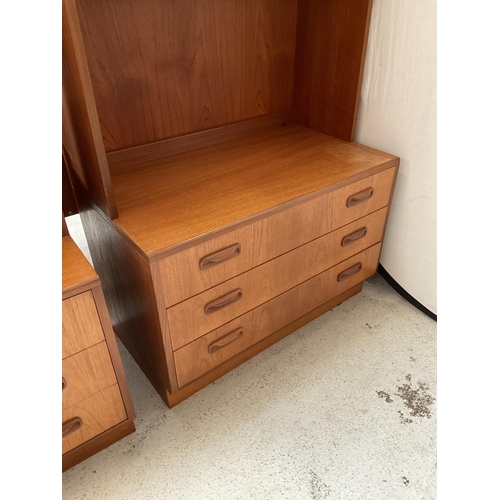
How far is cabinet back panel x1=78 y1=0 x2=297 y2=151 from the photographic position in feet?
3.82

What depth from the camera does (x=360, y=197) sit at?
4.48 feet

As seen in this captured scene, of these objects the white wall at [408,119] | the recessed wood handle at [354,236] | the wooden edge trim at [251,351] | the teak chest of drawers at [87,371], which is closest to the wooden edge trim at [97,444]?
the teak chest of drawers at [87,371]

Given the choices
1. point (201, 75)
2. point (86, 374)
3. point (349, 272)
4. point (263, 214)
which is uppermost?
point (201, 75)

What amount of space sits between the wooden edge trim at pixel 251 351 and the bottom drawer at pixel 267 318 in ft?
0.23

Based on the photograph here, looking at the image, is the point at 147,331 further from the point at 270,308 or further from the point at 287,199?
the point at 287,199

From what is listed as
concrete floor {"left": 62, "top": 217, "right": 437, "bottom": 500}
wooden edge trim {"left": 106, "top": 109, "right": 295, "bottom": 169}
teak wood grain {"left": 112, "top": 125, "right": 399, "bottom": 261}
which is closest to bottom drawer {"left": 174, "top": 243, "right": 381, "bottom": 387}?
concrete floor {"left": 62, "top": 217, "right": 437, "bottom": 500}

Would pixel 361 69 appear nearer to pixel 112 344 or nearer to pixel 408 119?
pixel 408 119

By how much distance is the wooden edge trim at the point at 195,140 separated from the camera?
4.35 feet

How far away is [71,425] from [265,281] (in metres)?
0.64

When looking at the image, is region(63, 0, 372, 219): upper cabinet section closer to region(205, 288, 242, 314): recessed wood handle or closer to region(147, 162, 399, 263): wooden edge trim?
region(147, 162, 399, 263): wooden edge trim

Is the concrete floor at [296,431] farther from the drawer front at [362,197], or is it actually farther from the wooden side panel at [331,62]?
the wooden side panel at [331,62]

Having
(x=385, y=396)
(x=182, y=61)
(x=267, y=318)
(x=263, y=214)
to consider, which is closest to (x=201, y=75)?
(x=182, y=61)

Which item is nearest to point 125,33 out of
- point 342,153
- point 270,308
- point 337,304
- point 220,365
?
point 342,153
